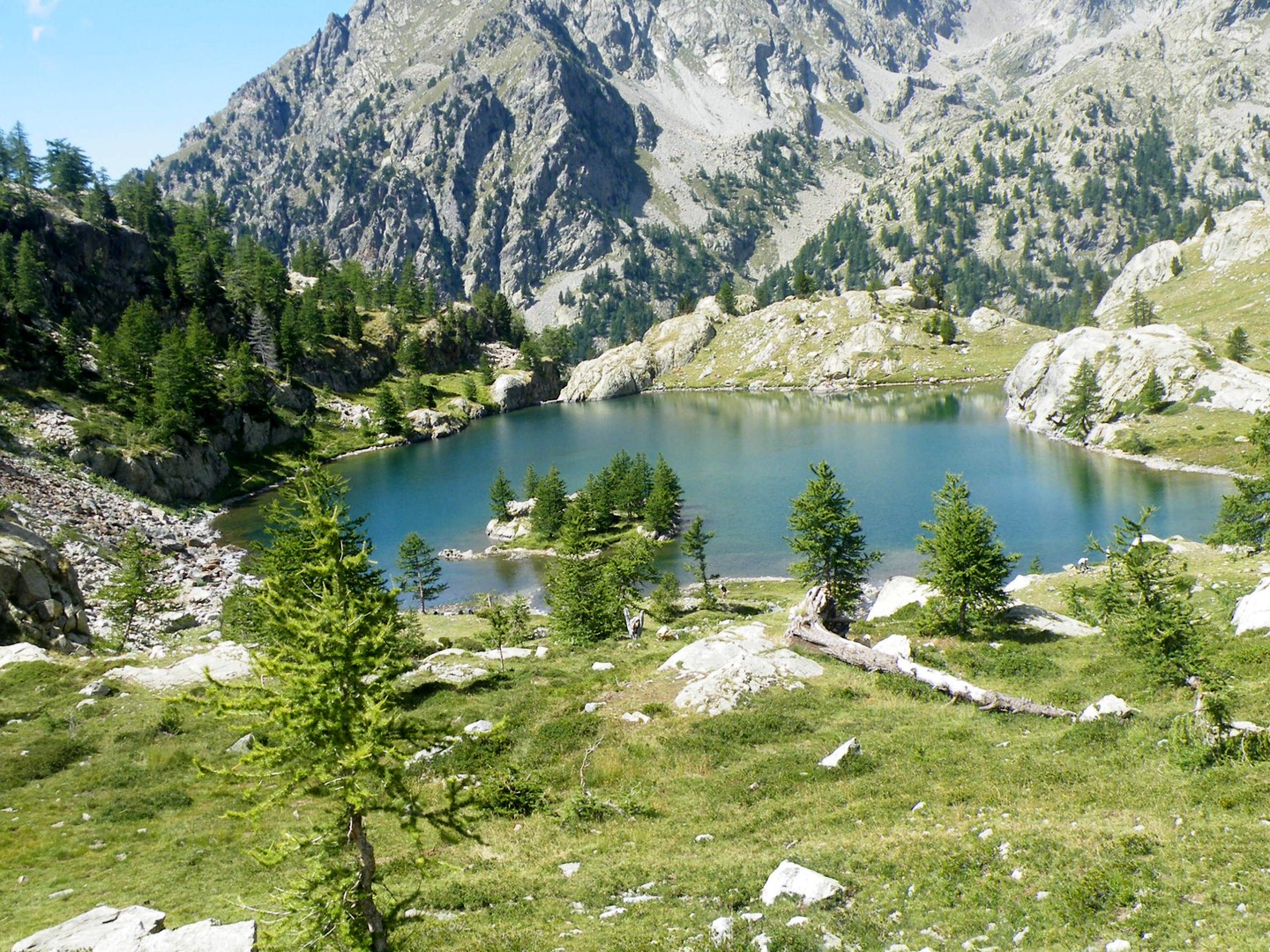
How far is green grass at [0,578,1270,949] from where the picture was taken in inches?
504

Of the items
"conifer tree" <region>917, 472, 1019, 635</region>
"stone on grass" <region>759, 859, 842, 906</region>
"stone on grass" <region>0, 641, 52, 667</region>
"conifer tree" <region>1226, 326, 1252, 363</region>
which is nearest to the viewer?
"stone on grass" <region>759, 859, 842, 906</region>

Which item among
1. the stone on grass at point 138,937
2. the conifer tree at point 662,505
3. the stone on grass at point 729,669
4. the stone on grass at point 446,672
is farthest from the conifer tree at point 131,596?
the conifer tree at point 662,505

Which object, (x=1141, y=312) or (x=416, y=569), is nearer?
(x=416, y=569)

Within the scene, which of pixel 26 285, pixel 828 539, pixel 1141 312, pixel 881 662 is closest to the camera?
pixel 881 662

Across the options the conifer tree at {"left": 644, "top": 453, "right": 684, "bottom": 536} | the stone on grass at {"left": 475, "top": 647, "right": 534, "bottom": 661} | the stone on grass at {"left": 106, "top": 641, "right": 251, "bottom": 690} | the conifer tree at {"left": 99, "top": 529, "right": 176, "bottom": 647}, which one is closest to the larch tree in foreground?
the stone on grass at {"left": 106, "top": 641, "right": 251, "bottom": 690}

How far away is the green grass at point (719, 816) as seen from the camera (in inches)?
504

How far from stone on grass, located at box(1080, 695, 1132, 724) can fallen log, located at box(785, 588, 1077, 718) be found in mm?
1314

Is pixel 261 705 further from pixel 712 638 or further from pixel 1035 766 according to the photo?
pixel 712 638

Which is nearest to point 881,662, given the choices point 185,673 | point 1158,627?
point 1158,627

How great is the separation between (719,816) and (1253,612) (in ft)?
90.6

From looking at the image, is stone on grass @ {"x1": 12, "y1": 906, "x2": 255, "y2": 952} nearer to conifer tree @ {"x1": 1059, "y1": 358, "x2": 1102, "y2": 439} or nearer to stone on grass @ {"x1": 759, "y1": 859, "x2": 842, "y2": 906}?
stone on grass @ {"x1": 759, "y1": 859, "x2": 842, "y2": 906}

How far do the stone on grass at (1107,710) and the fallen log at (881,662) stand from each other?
4.31ft

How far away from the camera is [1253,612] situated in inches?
1203

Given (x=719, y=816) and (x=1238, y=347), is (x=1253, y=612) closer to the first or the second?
(x=719, y=816)
